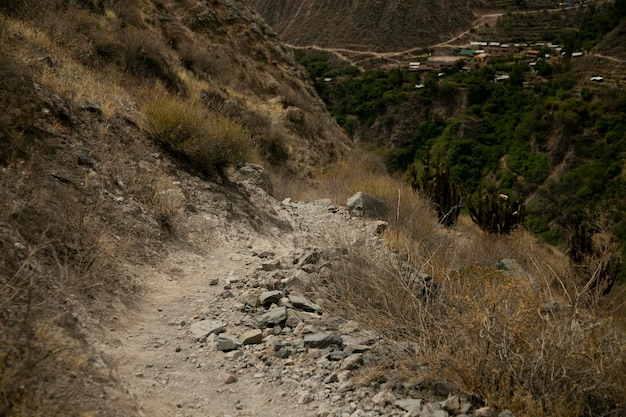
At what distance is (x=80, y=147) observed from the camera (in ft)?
17.1

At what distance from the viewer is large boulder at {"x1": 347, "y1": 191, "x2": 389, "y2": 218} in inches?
305

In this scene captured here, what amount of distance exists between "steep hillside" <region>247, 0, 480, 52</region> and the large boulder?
5236 centimetres

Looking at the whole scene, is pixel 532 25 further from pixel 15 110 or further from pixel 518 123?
pixel 15 110

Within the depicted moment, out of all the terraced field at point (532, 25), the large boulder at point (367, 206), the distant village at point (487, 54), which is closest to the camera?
the large boulder at point (367, 206)

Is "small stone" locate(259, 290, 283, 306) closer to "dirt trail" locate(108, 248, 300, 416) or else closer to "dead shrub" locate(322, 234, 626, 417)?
"dirt trail" locate(108, 248, 300, 416)

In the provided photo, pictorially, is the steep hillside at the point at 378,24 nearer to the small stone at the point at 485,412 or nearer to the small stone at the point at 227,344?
the small stone at the point at 227,344

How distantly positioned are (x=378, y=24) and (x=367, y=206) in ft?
187

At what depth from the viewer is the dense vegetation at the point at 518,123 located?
2833 centimetres

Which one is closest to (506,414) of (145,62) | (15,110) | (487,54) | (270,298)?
(270,298)

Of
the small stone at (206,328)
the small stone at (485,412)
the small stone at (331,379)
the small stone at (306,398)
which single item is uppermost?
the small stone at (485,412)

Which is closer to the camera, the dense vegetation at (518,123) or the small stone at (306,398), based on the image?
the small stone at (306,398)

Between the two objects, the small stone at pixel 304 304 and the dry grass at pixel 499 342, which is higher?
the dry grass at pixel 499 342

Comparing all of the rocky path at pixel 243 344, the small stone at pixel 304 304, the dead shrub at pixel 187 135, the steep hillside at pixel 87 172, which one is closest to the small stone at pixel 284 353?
the rocky path at pixel 243 344

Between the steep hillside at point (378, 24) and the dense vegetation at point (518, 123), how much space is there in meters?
9.95
